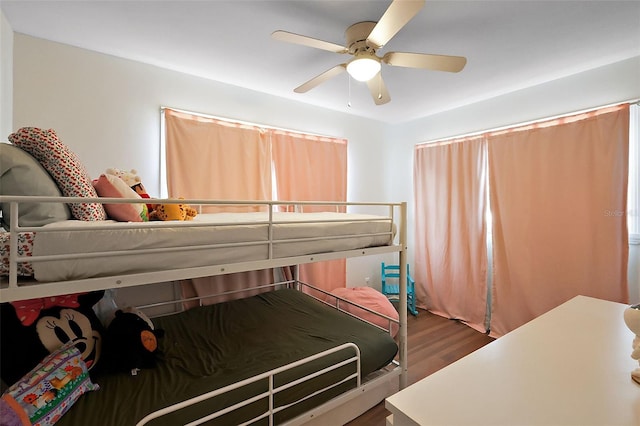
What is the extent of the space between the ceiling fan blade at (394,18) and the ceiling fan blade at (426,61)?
0.16m

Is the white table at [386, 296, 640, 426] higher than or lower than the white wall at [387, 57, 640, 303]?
lower

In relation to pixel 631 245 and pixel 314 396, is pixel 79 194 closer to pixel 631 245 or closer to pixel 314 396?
pixel 314 396

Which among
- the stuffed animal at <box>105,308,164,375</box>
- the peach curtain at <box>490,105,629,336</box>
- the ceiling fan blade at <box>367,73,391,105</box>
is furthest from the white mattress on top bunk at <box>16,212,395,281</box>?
the peach curtain at <box>490,105,629,336</box>

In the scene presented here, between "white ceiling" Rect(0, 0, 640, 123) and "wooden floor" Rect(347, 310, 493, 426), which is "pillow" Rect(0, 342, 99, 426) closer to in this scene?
"wooden floor" Rect(347, 310, 493, 426)

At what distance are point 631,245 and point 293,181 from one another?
302cm

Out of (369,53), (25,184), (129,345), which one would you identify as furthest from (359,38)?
(129,345)

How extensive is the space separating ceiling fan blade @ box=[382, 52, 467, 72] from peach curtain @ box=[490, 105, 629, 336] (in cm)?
166

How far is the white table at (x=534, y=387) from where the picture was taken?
76 centimetres

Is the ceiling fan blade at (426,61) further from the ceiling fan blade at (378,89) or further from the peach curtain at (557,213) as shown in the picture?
the peach curtain at (557,213)

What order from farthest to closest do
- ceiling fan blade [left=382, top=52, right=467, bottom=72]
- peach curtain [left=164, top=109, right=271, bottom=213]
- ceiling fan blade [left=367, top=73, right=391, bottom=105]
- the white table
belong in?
peach curtain [left=164, top=109, right=271, bottom=213] → ceiling fan blade [left=367, top=73, right=391, bottom=105] → ceiling fan blade [left=382, top=52, right=467, bottom=72] → the white table

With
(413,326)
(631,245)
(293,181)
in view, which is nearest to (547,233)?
(631,245)

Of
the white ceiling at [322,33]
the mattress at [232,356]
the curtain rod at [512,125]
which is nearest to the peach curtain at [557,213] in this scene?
the curtain rod at [512,125]

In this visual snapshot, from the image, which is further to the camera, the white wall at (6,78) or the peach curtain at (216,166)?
the peach curtain at (216,166)

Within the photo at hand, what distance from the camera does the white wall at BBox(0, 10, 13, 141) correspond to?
5.82 feet
